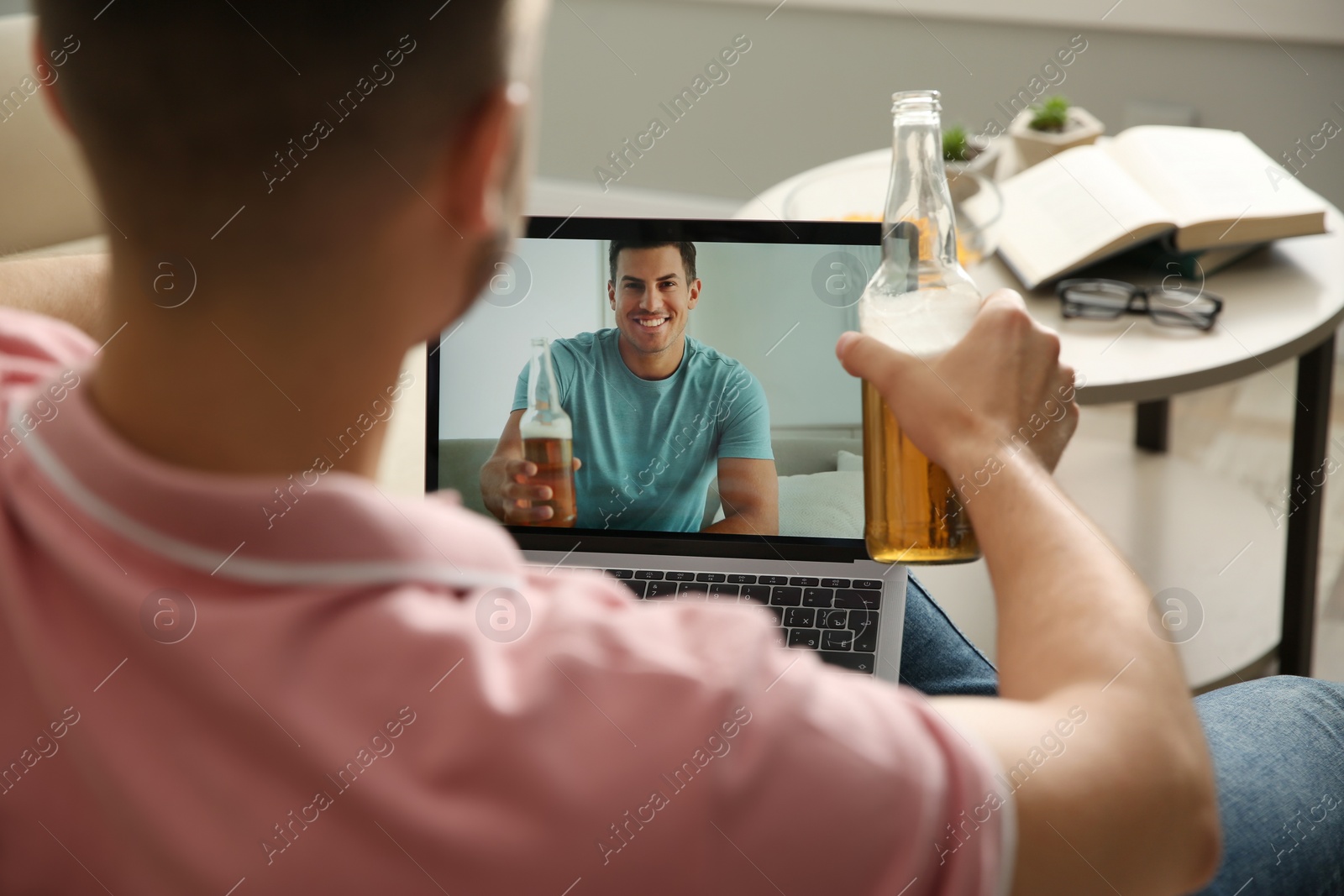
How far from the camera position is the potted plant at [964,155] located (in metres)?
1.57

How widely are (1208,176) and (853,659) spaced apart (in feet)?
3.58

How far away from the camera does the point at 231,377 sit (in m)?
0.38

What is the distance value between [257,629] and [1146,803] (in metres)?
0.36

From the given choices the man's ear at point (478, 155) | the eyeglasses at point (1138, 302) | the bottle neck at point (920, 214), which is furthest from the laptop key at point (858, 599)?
the eyeglasses at point (1138, 302)

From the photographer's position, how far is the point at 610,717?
366mm

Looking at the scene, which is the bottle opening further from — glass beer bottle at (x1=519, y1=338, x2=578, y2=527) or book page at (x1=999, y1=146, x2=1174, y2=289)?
book page at (x1=999, y1=146, x2=1174, y2=289)

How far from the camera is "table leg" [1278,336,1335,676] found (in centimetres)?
146

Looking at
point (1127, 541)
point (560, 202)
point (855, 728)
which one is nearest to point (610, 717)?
point (855, 728)

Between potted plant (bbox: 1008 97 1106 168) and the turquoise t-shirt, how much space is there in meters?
0.98

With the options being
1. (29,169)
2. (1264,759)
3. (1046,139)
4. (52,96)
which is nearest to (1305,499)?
(1046,139)

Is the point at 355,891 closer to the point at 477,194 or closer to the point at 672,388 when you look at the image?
the point at 477,194

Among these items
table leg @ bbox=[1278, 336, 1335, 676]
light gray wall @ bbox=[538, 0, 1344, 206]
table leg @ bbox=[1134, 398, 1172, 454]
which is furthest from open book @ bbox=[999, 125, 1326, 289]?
light gray wall @ bbox=[538, 0, 1344, 206]

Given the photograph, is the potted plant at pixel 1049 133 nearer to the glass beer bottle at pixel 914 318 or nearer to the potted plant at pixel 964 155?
the potted plant at pixel 964 155

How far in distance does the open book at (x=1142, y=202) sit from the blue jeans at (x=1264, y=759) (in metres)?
0.66
